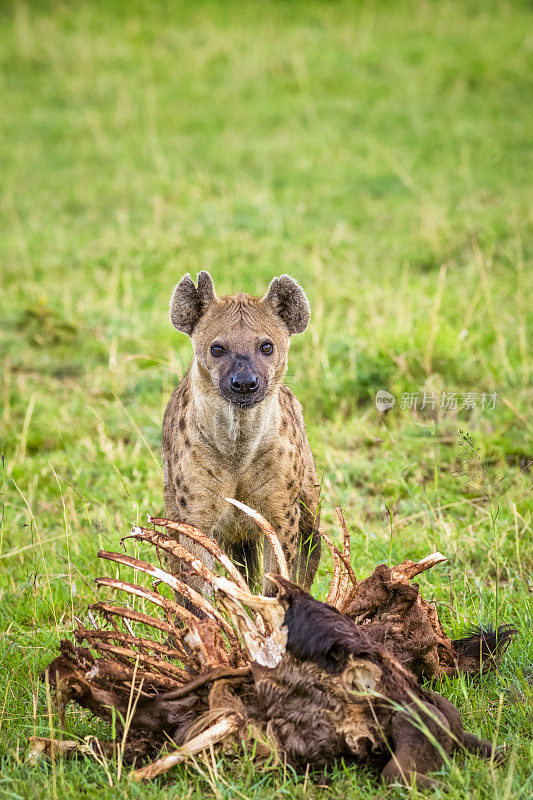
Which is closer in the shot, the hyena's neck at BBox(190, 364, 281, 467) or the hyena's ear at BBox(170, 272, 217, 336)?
the hyena's neck at BBox(190, 364, 281, 467)

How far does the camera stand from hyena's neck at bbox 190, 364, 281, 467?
12.6ft

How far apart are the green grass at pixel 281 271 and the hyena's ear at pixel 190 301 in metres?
0.64

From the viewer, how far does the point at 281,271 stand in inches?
331

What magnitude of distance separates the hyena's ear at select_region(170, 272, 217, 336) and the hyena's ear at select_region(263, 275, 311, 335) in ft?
0.84

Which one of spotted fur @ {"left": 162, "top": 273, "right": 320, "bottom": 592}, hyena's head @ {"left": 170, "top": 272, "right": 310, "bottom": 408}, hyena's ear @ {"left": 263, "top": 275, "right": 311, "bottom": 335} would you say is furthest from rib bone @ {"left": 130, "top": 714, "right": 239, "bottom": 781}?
hyena's ear @ {"left": 263, "top": 275, "right": 311, "bottom": 335}

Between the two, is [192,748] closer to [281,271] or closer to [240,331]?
[240,331]

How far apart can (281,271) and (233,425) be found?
4736 millimetres

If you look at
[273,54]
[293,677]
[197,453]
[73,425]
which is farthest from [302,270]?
[273,54]

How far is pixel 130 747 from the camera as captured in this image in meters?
2.84

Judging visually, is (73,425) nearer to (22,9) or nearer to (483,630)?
(483,630)

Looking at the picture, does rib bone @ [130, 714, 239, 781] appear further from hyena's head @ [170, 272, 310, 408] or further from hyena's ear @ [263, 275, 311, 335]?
hyena's ear @ [263, 275, 311, 335]

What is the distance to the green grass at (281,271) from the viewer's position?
13.0 feet

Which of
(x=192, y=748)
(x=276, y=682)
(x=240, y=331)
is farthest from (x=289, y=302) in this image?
(x=192, y=748)

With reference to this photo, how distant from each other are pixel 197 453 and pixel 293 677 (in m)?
1.38
